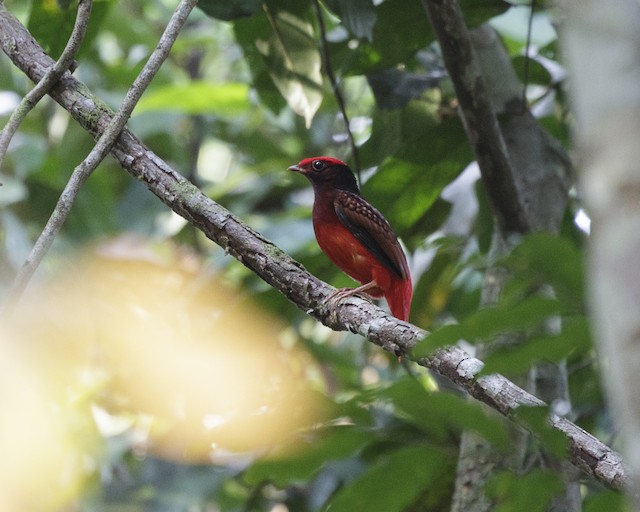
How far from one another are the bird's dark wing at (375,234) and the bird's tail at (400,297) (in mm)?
82

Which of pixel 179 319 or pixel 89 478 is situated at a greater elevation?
pixel 179 319

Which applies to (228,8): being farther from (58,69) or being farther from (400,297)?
(400,297)

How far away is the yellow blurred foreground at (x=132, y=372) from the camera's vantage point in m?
4.55

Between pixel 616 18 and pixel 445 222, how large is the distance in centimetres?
384

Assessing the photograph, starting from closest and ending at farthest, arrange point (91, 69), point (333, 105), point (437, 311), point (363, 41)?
point (363, 41) → point (437, 311) → point (333, 105) → point (91, 69)

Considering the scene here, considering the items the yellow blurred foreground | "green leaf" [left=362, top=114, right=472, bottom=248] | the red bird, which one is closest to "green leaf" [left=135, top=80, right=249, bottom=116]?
the yellow blurred foreground

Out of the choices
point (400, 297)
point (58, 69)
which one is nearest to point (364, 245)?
point (400, 297)

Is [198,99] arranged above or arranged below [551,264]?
below

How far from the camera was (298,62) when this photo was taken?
402 centimetres

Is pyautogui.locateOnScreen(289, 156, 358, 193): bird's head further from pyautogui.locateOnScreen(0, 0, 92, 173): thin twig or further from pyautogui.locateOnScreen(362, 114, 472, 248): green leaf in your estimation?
pyautogui.locateOnScreen(0, 0, 92, 173): thin twig

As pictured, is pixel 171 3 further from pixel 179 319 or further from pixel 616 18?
pixel 616 18

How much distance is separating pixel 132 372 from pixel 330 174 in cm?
191

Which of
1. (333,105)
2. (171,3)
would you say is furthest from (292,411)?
(171,3)

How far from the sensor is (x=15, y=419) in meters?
4.44
